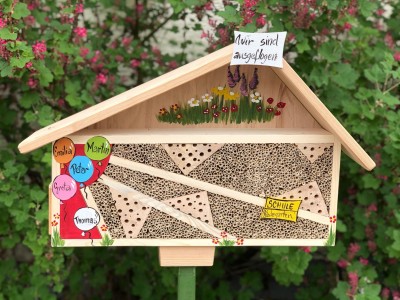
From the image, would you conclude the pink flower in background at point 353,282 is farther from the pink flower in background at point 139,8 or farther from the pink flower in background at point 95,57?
the pink flower in background at point 139,8

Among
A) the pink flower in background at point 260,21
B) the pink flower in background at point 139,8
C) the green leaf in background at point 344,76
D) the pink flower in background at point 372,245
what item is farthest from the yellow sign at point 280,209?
the pink flower in background at point 139,8

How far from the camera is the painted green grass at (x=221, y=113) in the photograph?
2.06m

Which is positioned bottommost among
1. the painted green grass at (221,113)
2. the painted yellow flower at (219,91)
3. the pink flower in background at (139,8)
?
the painted green grass at (221,113)

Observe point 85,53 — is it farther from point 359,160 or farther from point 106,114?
point 359,160

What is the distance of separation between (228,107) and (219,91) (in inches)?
2.5

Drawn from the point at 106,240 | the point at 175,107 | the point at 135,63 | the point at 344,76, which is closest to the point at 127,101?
the point at 175,107

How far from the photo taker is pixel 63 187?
1980mm

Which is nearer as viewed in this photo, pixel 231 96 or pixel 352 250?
pixel 231 96

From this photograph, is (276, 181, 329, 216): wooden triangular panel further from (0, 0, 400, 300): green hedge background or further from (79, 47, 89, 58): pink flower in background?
(79, 47, 89, 58): pink flower in background

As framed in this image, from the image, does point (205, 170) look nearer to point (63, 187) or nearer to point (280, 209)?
point (280, 209)

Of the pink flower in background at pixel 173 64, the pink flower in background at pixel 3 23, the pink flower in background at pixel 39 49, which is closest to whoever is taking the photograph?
the pink flower in background at pixel 3 23

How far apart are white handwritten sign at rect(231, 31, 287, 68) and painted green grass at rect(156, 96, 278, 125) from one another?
0.19 meters

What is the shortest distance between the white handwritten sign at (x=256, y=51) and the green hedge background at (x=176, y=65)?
473 millimetres

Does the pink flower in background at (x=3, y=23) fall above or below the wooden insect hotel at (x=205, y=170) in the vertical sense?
above
